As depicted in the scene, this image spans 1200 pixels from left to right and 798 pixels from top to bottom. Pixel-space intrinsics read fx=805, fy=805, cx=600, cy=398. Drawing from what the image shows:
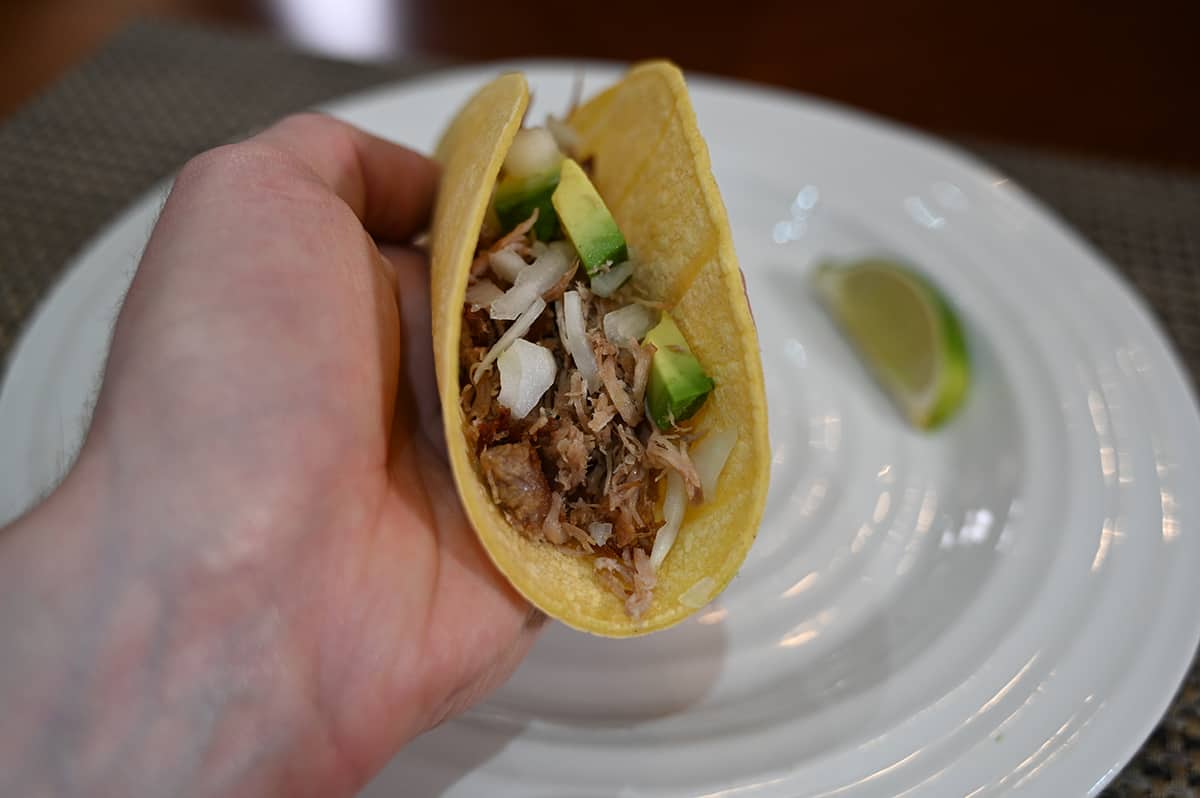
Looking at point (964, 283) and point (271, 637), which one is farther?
point (964, 283)

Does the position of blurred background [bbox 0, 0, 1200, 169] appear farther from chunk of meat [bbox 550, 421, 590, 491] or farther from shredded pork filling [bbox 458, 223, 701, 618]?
chunk of meat [bbox 550, 421, 590, 491]

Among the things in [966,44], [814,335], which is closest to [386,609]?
[814,335]

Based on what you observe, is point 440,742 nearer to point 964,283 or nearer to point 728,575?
point 728,575

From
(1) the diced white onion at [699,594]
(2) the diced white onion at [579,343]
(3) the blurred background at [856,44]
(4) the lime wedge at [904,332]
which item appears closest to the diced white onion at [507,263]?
(2) the diced white onion at [579,343]

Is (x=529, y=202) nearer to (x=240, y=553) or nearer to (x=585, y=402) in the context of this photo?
(x=585, y=402)

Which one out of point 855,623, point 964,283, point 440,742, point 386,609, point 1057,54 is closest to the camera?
Result: point 386,609

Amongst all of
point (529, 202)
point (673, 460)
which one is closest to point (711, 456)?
point (673, 460)

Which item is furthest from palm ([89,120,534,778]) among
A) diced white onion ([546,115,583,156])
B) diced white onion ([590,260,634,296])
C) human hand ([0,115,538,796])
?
diced white onion ([546,115,583,156])
